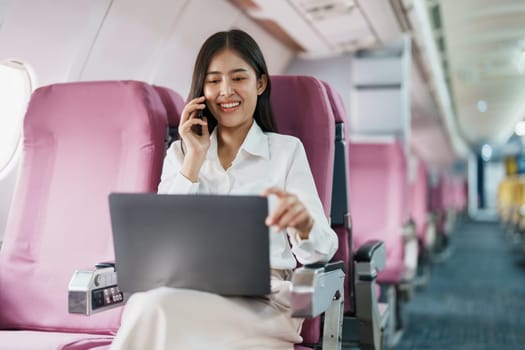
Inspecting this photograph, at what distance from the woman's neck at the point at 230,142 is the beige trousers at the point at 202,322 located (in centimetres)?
48

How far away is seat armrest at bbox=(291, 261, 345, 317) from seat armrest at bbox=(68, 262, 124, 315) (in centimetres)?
61

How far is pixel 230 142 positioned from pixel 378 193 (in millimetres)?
2852

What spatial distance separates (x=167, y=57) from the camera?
148 inches

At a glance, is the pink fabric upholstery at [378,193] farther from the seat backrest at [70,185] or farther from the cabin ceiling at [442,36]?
the seat backrest at [70,185]

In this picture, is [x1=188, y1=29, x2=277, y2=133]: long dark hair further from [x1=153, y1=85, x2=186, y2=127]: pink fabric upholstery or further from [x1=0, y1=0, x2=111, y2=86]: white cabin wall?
[x1=0, y1=0, x2=111, y2=86]: white cabin wall

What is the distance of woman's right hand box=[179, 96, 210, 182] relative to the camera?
2.12 meters

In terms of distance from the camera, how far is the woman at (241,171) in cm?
183

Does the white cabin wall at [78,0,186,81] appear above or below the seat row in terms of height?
above

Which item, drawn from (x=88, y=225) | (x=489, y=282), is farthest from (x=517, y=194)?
(x=88, y=225)

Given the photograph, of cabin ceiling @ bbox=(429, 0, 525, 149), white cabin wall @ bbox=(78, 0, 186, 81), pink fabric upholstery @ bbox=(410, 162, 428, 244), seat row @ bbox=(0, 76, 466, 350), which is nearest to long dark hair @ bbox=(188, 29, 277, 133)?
seat row @ bbox=(0, 76, 466, 350)

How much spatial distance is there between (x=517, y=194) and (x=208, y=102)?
14030mm

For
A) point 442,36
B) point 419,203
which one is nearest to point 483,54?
point 442,36

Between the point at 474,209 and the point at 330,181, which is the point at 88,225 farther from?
the point at 474,209

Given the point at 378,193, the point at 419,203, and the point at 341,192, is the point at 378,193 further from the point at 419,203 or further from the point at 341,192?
the point at 419,203
